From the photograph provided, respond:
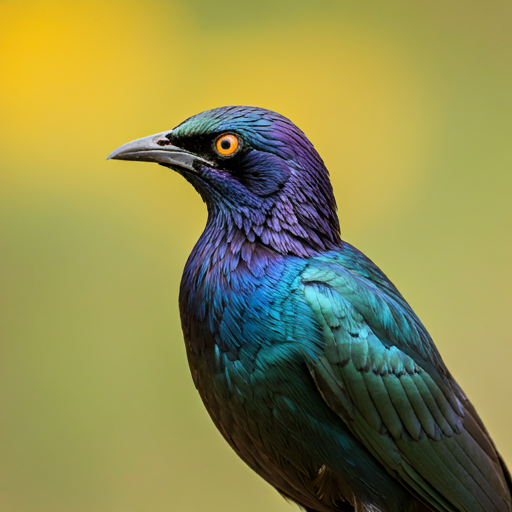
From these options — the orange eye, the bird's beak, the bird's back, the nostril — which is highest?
the orange eye

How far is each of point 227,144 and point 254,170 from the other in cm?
13

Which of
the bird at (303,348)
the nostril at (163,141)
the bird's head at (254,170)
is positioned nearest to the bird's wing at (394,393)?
the bird at (303,348)

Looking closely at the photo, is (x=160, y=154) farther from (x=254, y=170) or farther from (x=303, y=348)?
(x=303, y=348)

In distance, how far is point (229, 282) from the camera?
79.5 inches

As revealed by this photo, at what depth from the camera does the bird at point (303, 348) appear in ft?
6.33

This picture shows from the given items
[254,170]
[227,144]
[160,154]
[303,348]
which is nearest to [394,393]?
[303,348]

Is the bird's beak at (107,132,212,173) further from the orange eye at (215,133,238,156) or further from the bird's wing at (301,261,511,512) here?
the bird's wing at (301,261,511,512)

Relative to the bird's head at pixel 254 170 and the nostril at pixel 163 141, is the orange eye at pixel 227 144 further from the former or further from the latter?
the nostril at pixel 163 141

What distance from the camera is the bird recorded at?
1.93 metres

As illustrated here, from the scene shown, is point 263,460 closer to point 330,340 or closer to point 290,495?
point 290,495

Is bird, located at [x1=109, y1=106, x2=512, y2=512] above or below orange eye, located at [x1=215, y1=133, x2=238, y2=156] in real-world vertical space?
below

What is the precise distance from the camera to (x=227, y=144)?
209 centimetres

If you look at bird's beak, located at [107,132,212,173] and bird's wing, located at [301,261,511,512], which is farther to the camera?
bird's beak, located at [107,132,212,173]

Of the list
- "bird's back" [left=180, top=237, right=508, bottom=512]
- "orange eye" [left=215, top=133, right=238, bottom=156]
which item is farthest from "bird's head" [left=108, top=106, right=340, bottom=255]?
"bird's back" [left=180, top=237, right=508, bottom=512]
